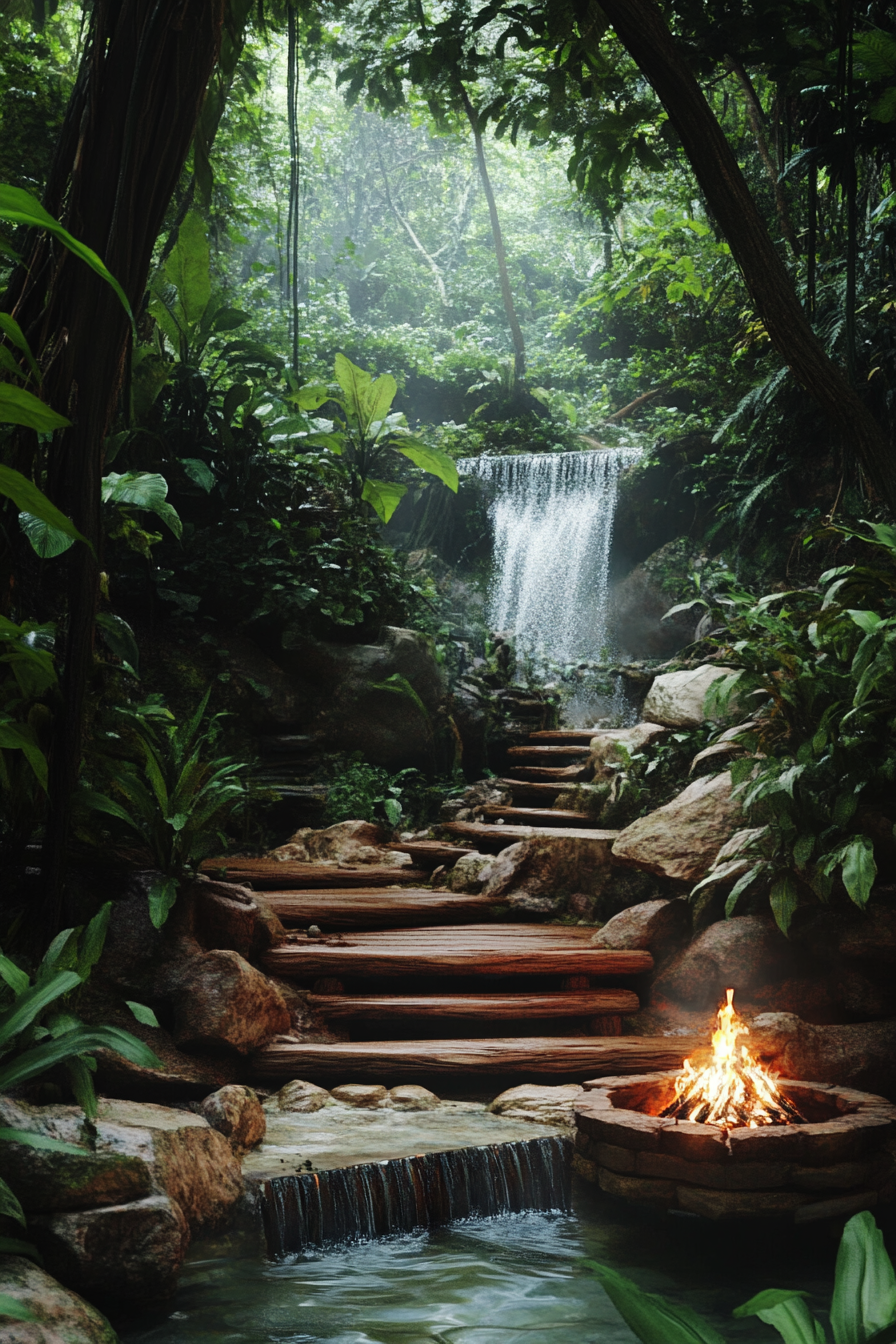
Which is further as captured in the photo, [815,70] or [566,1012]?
[566,1012]

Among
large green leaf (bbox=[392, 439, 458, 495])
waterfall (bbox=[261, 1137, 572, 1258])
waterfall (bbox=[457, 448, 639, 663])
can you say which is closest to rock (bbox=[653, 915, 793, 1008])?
waterfall (bbox=[261, 1137, 572, 1258])

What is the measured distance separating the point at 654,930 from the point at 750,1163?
211cm

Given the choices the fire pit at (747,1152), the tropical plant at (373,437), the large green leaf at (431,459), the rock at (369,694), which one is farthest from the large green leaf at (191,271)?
the fire pit at (747,1152)

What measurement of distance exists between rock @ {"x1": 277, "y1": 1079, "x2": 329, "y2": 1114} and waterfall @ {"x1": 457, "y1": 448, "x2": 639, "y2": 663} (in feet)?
28.4

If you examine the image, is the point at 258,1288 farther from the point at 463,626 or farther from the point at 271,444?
the point at 463,626

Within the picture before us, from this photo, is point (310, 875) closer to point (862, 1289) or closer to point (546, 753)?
point (546, 753)

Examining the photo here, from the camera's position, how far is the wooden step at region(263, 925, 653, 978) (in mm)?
4609

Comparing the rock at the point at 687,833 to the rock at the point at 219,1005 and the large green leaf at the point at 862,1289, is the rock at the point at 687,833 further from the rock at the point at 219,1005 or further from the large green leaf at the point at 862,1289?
the large green leaf at the point at 862,1289

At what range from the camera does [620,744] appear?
6.67m

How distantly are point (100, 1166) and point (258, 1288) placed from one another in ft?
2.11

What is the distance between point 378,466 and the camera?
12.5 meters

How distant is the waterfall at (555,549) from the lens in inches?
488

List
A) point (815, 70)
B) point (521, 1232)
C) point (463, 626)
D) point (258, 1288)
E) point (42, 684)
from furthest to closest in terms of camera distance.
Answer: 1. point (463, 626)
2. point (521, 1232)
3. point (258, 1288)
4. point (815, 70)
5. point (42, 684)

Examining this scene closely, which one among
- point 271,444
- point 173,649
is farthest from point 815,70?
point 271,444
